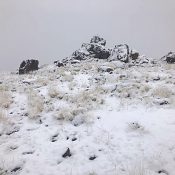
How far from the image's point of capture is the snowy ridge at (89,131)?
6668 mm

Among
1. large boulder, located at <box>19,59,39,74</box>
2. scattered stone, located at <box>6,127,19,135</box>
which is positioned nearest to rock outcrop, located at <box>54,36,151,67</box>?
large boulder, located at <box>19,59,39,74</box>

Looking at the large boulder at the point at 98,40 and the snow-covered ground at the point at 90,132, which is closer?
the snow-covered ground at the point at 90,132

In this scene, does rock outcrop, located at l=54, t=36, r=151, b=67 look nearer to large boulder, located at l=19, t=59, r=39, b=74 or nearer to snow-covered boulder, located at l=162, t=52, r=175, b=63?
snow-covered boulder, located at l=162, t=52, r=175, b=63

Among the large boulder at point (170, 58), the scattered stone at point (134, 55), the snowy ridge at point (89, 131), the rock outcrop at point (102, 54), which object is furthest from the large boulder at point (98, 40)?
the snowy ridge at point (89, 131)

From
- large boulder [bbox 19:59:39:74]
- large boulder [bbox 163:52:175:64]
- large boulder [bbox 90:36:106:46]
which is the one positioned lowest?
large boulder [bbox 19:59:39:74]

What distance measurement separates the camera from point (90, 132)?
8.41 metres

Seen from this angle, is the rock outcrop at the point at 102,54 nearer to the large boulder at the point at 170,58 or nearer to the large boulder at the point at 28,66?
the large boulder at the point at 170,58

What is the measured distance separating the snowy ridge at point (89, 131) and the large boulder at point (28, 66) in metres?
11.6

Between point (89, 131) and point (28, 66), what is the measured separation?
1904 cm

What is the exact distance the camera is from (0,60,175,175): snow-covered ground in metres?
6.66

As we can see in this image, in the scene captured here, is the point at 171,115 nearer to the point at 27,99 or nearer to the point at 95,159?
the point at 95,159

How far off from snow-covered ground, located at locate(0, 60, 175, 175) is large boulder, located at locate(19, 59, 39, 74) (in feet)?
40.6

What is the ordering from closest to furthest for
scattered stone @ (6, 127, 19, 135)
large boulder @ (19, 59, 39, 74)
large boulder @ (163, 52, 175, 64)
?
1. scattered stone @ (6, 127, 19, 135)
2. large boulder @ (19, 59, 39, 74)
3. large boulder @ (163, 52, 175, 64)

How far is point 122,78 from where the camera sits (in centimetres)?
1644
